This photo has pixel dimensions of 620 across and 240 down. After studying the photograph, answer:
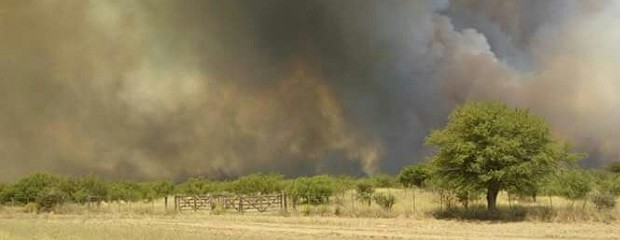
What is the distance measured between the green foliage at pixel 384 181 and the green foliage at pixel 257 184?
16041 mm

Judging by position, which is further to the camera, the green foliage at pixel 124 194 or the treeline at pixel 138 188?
the green foliage at pixel 124 194

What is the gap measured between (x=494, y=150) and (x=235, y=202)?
79.8 ft

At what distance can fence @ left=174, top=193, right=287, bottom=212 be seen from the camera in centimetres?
5372

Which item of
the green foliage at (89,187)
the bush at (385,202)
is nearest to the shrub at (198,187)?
the green foliage at (89,187)

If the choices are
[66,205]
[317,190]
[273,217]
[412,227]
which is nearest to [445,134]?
[412,227]

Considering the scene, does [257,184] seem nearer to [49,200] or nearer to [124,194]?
[124,194]

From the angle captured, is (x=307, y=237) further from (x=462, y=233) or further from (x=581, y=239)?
(x=581, y=239)

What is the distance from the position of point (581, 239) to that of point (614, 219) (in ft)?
28.7

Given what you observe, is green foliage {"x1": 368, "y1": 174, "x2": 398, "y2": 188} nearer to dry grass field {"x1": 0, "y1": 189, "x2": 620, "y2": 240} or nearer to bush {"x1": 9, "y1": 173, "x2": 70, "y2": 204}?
bush {"x1": 9, "y1": 173, "x2": 70, "y2": 204}

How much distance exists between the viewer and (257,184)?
299 feet

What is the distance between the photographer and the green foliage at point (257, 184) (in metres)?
87.6

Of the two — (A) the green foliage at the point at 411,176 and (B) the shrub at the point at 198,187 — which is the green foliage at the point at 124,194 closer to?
(B) the shrub at the point at 198,187

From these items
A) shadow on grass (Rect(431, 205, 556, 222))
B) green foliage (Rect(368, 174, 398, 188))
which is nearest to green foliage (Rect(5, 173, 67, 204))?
green foliage (Rect(368, 174, 398, 188))

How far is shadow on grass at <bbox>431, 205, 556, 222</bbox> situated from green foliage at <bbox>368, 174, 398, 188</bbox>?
55.4m
